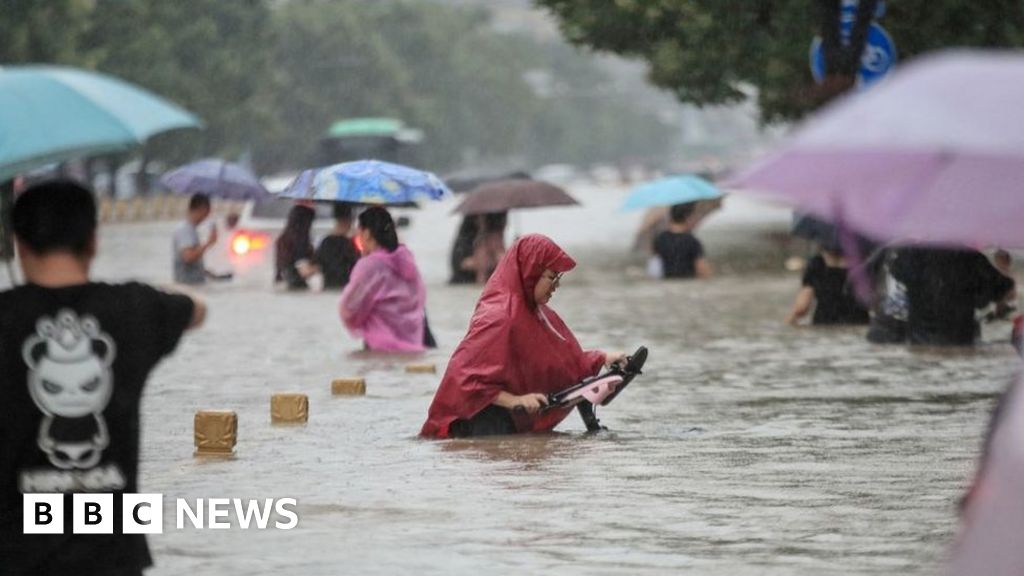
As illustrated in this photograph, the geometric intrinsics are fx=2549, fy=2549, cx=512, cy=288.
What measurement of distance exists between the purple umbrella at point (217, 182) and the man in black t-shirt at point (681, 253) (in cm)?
642

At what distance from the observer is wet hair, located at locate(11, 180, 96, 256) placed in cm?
639

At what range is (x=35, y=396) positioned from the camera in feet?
20.8

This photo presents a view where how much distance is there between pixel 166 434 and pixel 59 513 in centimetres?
775

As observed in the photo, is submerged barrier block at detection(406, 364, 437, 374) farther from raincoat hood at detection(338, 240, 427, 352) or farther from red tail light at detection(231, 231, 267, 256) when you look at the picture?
red tail light at detection(231, 231, 267, 256)

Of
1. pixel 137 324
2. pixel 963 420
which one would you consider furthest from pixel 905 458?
pixel 137 324

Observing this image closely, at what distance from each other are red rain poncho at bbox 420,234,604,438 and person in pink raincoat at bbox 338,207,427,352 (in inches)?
224

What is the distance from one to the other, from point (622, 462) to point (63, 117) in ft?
17.3

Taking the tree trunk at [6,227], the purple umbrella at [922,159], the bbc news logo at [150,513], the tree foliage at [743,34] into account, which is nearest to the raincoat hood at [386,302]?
the tree trunk at [6,227]

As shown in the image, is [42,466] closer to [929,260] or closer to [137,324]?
[137,324]

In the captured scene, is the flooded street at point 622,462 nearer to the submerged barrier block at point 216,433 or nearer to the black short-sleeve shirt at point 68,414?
the submerged barrier block at point 216,433

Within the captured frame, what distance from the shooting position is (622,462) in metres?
12.2

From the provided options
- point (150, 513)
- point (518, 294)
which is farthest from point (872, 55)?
point (150, 513)

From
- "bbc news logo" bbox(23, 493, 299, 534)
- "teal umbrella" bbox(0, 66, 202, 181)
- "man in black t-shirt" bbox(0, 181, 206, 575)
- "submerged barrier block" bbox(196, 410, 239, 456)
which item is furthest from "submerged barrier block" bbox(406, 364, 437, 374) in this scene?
"man in black t-shirt" bbox(0, 181, 206, 575)

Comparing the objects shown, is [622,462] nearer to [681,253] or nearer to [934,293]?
[934,293]
